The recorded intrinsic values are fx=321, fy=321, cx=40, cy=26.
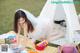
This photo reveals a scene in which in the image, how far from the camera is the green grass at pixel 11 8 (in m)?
2.25

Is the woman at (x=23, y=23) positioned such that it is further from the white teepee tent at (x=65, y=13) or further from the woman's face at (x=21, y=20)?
the white teepee tent at (x=65, y=13)

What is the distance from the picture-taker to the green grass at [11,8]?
2.25 m

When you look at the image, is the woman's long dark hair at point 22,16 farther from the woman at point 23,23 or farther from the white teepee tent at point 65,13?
the white teepee tent at point 65,13

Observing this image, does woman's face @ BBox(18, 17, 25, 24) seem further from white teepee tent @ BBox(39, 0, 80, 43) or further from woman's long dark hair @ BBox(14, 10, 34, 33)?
white teepee tent @ BBox(39, 0, 80, 43)

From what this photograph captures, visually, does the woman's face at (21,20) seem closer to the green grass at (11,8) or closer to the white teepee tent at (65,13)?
the green grass at (11,8)

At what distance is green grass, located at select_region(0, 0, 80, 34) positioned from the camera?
225cm

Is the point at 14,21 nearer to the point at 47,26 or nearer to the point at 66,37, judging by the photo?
the point at 47,26

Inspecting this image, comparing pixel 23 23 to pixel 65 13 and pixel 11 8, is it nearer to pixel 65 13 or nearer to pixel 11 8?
pixel 11 8

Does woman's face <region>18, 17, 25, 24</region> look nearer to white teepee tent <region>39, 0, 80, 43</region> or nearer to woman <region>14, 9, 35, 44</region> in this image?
woman <region>14, 9, 35, 44</region>

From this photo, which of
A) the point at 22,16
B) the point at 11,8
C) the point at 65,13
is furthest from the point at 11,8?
the point at 65,13

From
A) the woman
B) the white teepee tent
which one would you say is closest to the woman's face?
the woman

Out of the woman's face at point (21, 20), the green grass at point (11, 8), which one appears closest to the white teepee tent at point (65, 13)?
the green grass at point (11, 8)

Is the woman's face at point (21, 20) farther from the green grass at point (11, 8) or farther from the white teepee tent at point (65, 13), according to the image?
the white teepee tent at point (65, 13)

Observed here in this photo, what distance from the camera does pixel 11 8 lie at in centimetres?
226
